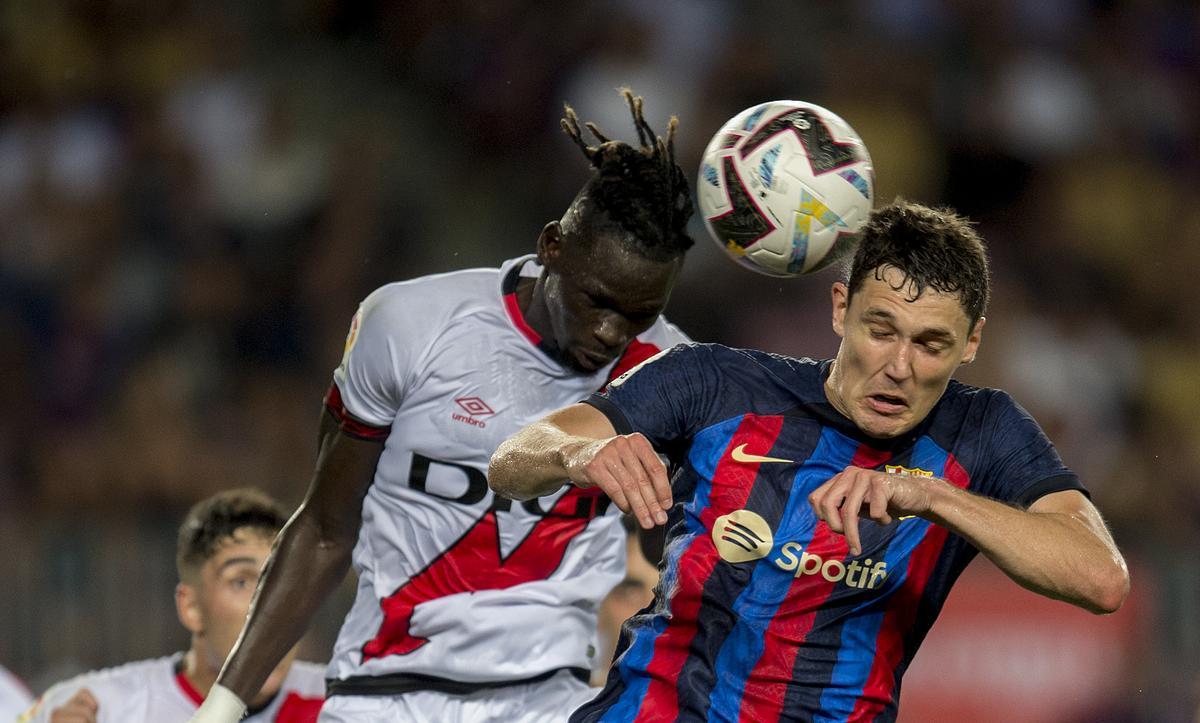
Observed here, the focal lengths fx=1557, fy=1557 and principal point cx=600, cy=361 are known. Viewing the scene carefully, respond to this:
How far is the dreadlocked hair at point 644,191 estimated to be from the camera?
13.5 feet

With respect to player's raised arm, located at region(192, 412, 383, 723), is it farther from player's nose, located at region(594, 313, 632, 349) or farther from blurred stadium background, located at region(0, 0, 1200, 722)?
blurred stadium background, located at region(0, 0, 1200, 722)

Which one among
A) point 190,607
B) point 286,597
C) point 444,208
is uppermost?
point 444,208

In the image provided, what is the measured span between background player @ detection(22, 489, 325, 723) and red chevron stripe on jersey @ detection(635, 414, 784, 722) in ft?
8.55

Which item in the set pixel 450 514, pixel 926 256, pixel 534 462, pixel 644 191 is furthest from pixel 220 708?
pixel 926 256

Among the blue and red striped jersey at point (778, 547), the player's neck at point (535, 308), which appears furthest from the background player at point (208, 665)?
the blue and red striped jersey at point (778, 547)

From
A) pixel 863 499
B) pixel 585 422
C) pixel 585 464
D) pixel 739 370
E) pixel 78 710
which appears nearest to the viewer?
pixel 863 499

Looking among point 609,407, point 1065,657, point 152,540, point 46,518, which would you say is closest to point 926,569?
point 609,407

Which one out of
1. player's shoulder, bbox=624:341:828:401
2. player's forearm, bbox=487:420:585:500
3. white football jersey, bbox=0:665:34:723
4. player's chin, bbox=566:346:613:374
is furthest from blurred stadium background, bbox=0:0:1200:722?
player's forearm, bbox=487:420:585:500

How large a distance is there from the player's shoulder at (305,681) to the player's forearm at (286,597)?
1239 mm

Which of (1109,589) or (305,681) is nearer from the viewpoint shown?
(1109,589)

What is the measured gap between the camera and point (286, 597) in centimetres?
445

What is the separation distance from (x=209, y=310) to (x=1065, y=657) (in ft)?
16.4

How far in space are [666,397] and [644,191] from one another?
1081 mm

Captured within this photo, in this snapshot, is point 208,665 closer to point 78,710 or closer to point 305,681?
point 305,681
